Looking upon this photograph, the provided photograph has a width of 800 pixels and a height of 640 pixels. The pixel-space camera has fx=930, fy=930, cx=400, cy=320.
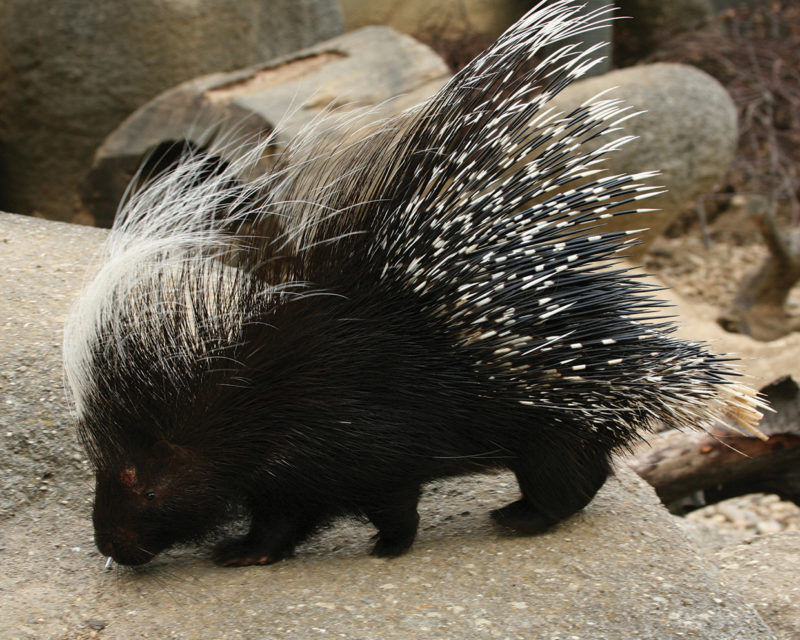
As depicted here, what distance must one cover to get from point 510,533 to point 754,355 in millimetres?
3727

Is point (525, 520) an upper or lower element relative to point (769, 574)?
upper

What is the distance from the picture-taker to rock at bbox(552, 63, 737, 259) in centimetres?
616

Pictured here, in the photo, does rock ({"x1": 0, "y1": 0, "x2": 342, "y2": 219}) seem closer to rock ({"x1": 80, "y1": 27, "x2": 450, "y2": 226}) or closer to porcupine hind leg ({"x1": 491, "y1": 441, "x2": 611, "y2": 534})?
rock ({"x1": 80, "y1": 27, "x2": 450, "y2": 226})

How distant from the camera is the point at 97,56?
21.7 feet

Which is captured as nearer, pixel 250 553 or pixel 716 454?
pixel 250 553

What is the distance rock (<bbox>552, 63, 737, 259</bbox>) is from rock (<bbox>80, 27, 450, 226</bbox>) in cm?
107

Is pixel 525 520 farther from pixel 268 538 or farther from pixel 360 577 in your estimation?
pixel 268 538

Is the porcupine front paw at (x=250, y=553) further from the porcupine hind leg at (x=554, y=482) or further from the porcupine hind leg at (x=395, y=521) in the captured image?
the porcupine hind leg at (x=554, y=482)

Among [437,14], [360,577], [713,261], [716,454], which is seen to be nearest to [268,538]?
[360,577]

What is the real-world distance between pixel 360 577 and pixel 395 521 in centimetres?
17

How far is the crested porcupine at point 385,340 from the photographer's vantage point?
238cm

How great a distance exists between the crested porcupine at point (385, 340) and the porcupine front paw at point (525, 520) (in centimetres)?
27

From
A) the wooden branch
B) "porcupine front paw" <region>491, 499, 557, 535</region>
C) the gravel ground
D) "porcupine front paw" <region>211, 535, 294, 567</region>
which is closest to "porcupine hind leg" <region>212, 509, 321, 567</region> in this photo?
"porcupine front paw" <region>211, 535, 294, 567</region>

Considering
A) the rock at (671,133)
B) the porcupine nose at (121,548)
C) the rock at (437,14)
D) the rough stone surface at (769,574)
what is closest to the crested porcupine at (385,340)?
the porcupine nose at (121,548)
